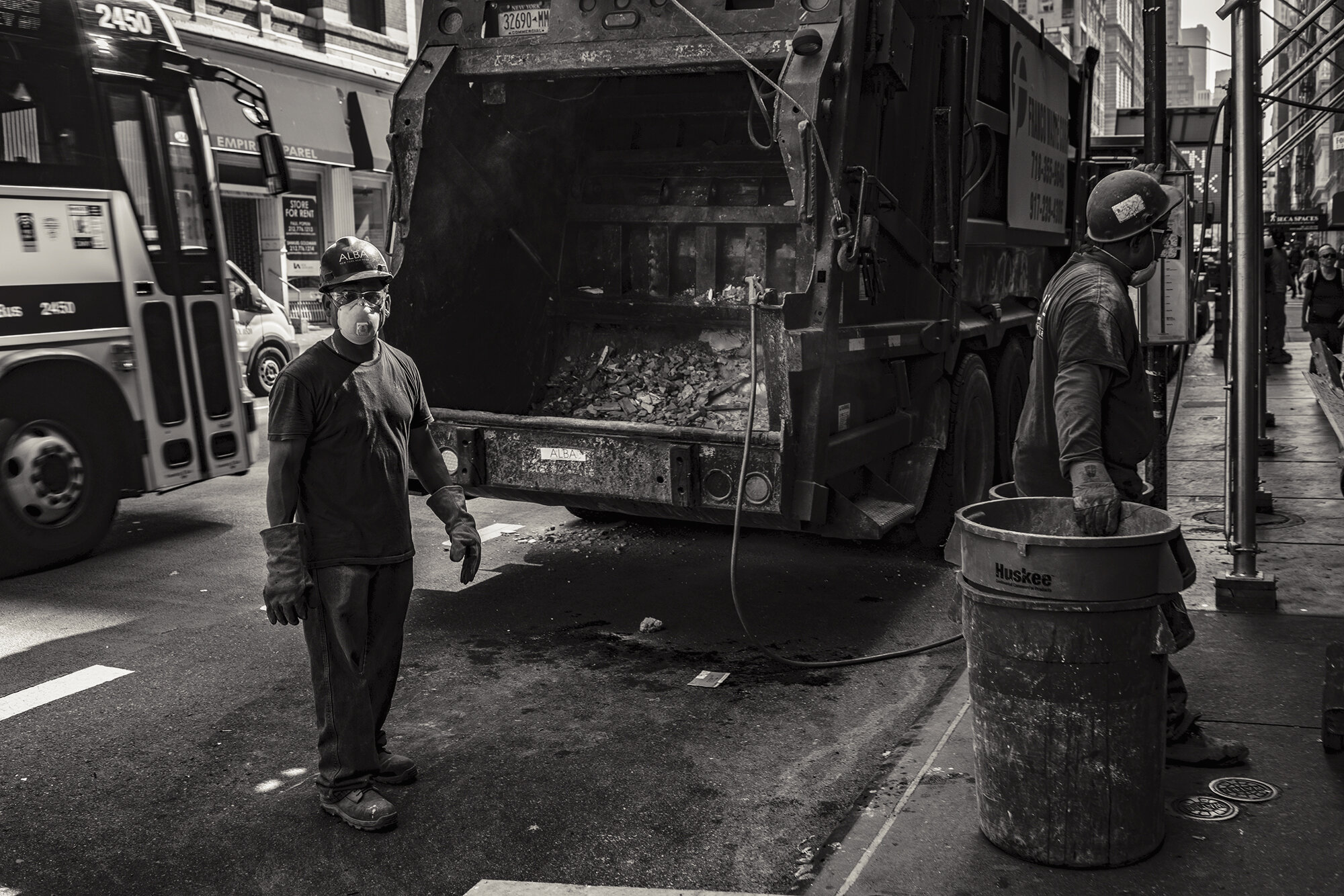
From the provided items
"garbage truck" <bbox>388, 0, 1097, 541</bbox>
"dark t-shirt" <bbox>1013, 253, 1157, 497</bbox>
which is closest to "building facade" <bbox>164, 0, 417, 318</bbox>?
"garbage truck" <bbox>388, 0, 1097, 541</bbox>

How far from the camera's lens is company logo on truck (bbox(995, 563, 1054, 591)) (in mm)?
3309

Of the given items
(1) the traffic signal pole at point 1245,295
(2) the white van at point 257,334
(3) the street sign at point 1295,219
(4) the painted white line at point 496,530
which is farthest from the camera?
(3) the street sign at point 1295,219

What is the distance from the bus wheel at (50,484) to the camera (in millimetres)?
7152

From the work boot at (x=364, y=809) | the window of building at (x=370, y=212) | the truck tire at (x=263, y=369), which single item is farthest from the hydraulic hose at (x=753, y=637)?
the window of building at (x=370, y=212)

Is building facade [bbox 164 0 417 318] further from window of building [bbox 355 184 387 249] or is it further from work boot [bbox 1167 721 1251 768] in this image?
work boot [bbox 1167 721 1251 768]

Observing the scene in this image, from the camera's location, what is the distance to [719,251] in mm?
7184

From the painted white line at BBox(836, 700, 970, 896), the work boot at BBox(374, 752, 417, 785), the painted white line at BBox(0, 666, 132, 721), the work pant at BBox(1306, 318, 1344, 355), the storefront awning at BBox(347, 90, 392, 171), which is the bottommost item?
the painted white line at BBox(836, 700, 970, 896)

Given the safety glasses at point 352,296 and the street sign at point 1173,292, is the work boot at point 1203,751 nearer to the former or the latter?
the street sign at point 1173,292

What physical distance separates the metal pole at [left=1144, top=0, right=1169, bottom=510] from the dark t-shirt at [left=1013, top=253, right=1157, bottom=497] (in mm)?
1999

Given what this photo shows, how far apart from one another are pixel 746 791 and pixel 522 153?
4.11m

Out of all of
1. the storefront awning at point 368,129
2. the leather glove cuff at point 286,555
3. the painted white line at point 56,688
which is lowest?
the painted white line at point 56,688

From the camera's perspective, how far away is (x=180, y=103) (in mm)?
8188

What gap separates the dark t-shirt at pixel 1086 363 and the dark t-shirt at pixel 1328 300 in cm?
1383

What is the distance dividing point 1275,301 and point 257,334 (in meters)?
13.5
